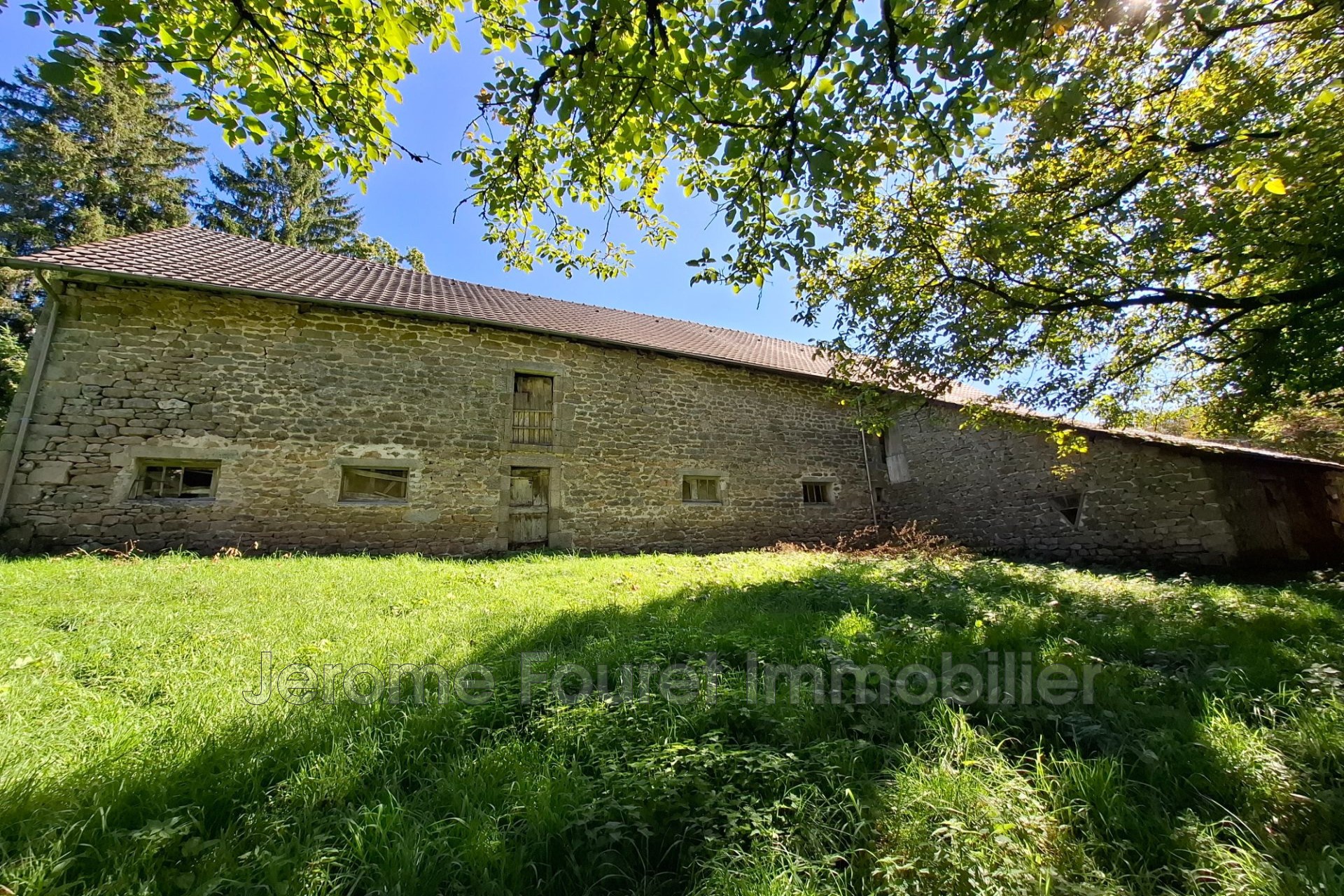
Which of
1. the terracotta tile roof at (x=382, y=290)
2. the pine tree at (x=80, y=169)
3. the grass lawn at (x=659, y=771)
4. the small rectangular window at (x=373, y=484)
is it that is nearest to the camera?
the grass lawn at (x=659, y=771)

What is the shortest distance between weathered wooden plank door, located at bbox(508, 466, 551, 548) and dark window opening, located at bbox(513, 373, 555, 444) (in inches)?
25.2

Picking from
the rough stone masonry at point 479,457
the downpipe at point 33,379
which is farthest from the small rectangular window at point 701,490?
the downpipe at point 33,379

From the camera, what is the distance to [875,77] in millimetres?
2592

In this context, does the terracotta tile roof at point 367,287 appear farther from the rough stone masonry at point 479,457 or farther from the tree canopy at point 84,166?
the tree canopy at point 84,166

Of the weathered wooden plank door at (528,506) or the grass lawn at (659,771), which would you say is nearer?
the grass lawn at (659,771)

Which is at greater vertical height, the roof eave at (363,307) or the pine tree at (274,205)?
the pine tree at (274,205)

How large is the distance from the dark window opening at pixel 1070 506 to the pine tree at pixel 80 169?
28534 millimetres

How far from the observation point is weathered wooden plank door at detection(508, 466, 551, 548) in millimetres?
9180

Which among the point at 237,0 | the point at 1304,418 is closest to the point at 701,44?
the point at 237,0

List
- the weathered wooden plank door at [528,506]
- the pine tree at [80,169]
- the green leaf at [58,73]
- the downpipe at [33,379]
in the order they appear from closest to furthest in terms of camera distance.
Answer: the green leaf at [58,73] → the downpipe at [33,379] → the weathered wooden plank door at [528,506] → the pine tree at [80,169]

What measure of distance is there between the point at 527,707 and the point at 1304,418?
21.2 metres

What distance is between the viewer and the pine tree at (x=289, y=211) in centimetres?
2050

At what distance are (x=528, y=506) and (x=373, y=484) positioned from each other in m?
2.69

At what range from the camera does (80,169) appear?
54.0ft
